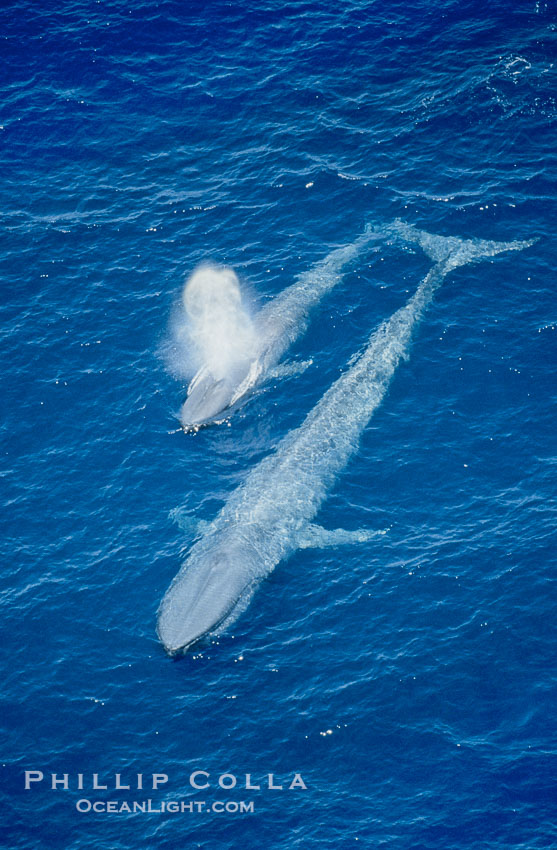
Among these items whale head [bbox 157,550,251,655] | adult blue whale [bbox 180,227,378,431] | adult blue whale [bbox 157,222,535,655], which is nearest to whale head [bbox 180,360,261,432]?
adult blue whale [bbox 180,227,378,431]

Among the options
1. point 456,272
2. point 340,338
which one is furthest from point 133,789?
point 456,272

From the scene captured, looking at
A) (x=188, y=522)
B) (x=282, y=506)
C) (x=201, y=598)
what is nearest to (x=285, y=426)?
(x=282, y=506)

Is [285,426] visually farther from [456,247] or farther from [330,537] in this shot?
[456,247]

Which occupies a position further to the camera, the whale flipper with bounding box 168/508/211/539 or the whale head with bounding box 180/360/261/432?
the whale head with bounding box 180/360/261/432

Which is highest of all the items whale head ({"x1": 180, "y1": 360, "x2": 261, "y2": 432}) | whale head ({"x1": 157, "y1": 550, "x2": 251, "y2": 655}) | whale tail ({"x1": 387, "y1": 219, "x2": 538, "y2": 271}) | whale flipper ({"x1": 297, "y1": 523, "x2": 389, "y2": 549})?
whale tail ({"x1": 387, "y1": 219, "x2": 538, "y2": 271})

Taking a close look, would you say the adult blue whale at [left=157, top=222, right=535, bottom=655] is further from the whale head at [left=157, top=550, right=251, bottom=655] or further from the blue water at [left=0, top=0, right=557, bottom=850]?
the blue water at [left=0, top=0, right=557, bottom=850]
